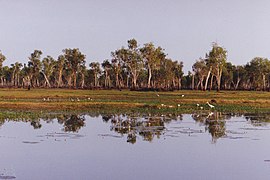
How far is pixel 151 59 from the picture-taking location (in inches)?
3831

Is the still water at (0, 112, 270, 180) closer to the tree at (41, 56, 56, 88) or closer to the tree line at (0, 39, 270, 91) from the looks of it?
the tree line at (0, 39, 270, 91)

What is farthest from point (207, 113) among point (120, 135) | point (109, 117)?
point (120, 135)

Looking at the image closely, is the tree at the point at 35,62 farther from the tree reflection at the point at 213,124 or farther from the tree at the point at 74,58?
the tree reflection at the point at 213,124

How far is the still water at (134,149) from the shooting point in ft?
49.6

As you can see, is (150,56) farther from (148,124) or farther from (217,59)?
(148,124)

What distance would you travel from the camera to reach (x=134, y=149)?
1955 cm

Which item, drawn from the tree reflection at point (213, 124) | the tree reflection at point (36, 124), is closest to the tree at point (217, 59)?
the tree reflection at point (213, 124)

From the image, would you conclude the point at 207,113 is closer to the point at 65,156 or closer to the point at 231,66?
the point at 65,156

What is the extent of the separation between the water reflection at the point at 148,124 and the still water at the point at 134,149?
0.18 ft

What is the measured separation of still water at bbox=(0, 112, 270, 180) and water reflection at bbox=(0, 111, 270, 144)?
0.18 ft

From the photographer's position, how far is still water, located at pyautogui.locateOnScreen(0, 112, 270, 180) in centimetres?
1512

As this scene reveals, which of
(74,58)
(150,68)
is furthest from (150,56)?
(74,58)

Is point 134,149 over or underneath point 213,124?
underneath

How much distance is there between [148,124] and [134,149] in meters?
9.13
